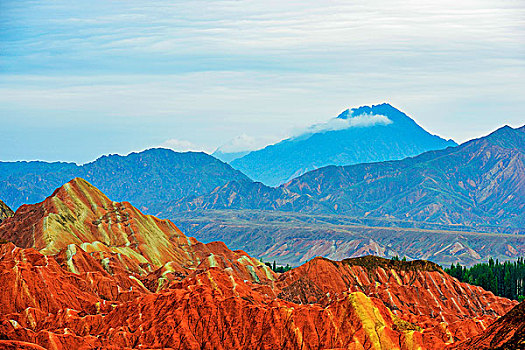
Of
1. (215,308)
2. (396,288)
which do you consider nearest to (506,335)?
(215,308)

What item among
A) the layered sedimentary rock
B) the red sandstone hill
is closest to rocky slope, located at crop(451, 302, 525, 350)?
the red sandstone hill

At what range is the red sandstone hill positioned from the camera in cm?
11862

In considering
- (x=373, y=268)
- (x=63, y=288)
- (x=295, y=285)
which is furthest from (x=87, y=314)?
(x=373, y=268)

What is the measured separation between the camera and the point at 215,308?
12700cm

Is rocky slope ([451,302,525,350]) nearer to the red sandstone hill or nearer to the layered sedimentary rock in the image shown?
the red sandstone hill

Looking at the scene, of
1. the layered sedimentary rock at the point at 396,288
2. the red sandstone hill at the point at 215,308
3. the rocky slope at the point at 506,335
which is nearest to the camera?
the rocky slope at the point at 506,335

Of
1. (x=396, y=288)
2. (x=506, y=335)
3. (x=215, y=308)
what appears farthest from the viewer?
(x=396, y=288)

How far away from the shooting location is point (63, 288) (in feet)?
478

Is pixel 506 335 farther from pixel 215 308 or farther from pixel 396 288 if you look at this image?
pixel 396 288

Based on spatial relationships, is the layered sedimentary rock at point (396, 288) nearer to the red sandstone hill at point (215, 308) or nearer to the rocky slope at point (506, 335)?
the red sandstone hill at point (215, 308)

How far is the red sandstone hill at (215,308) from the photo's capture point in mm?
118625

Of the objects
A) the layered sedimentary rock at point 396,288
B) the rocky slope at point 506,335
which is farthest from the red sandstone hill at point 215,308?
the rocky slope at point 506,335

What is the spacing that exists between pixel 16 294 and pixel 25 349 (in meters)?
45.0

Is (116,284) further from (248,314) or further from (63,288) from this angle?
(248,314)
